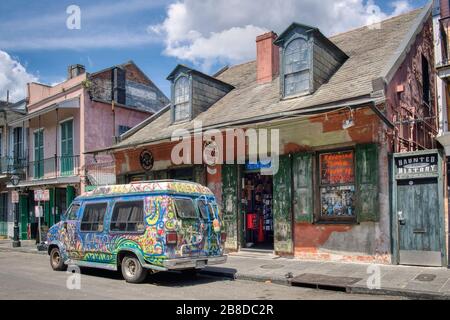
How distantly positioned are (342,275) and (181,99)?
10297 millimetres

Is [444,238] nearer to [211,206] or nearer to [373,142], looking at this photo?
[373,142]

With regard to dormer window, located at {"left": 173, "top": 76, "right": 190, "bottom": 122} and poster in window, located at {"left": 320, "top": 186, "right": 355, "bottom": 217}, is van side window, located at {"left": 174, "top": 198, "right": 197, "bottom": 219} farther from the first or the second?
dormer window, located at {"left": 173, "top": 76, "right": 190, "bottom": 122}

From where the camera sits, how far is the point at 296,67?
1427 cm

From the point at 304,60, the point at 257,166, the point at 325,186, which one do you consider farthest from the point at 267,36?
the point at 325,186

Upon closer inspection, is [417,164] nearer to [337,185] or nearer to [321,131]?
[337,185]

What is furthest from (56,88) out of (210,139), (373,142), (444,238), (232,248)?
(444,238)

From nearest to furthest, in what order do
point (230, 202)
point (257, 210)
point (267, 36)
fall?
point (230, 202) → point (257, 210) → point (267, 36)

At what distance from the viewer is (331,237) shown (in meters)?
12.3

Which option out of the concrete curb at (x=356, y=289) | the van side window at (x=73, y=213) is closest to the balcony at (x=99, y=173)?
the van side window at (x=73, y=213)

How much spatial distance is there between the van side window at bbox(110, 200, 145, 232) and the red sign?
5.49 metres

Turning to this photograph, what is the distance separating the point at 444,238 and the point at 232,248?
260 inches

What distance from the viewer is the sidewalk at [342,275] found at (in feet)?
27.8

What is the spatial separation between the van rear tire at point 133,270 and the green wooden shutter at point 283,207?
193 inches

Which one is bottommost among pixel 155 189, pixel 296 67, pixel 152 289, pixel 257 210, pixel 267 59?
pixel 152 289
